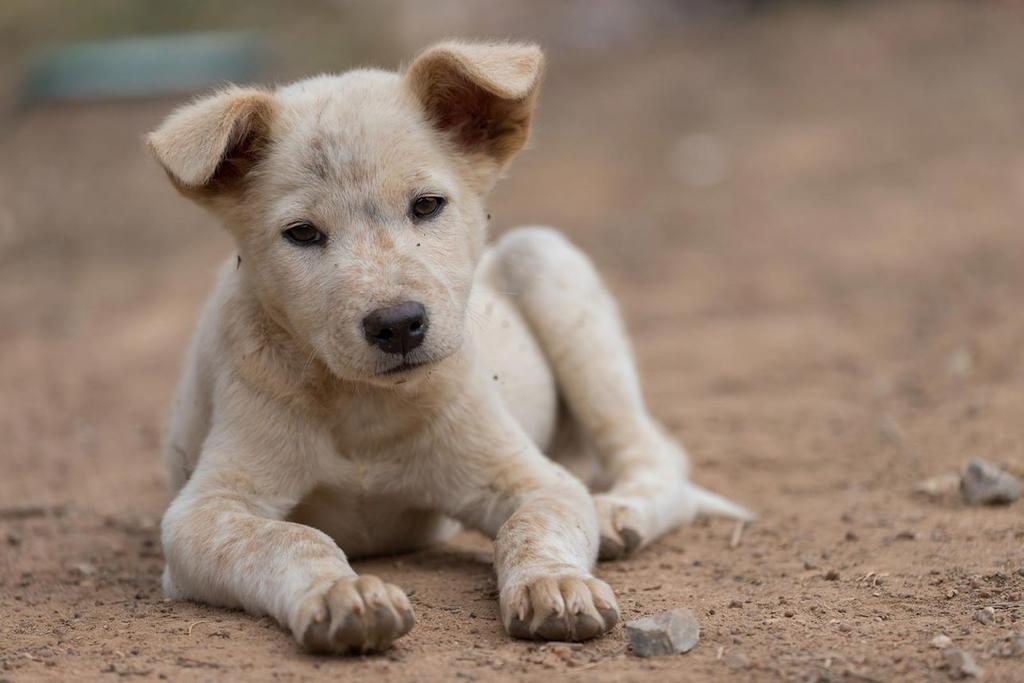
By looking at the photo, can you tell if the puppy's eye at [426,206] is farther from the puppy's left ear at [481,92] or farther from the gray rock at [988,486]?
the gray rock at [988,486]

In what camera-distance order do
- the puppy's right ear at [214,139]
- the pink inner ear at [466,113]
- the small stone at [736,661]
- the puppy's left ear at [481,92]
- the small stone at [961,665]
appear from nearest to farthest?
1. the small stone at [961,665]
2. the small stone at [736,661]
3. the puppy's right ear at [214,139]
4. the puppy's left ear at [481,92]
5. the pink inner ear at [466,113]

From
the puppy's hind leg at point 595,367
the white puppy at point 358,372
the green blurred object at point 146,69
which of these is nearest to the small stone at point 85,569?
the white puppy at point 358,372

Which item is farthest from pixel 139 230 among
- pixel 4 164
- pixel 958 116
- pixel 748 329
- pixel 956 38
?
pixel 956 38

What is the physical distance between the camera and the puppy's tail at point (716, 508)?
6.22 m

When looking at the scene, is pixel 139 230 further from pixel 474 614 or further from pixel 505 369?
pixel 474 614

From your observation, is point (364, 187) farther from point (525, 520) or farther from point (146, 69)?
point (146, 69)

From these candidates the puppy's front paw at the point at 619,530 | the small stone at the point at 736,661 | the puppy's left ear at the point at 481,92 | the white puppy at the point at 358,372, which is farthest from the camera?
the puppy's front paw at the point at 619,530

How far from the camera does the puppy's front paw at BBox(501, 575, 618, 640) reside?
13.4 ft

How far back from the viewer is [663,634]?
4.00 metres

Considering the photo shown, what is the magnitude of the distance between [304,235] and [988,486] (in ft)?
10.1

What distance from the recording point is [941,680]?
367cm

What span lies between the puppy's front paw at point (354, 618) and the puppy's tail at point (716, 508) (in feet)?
8.48

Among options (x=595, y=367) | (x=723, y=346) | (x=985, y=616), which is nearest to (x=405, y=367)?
(x=985, y=616)

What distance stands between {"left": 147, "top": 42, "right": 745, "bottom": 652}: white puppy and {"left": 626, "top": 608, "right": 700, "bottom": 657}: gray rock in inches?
5.6
